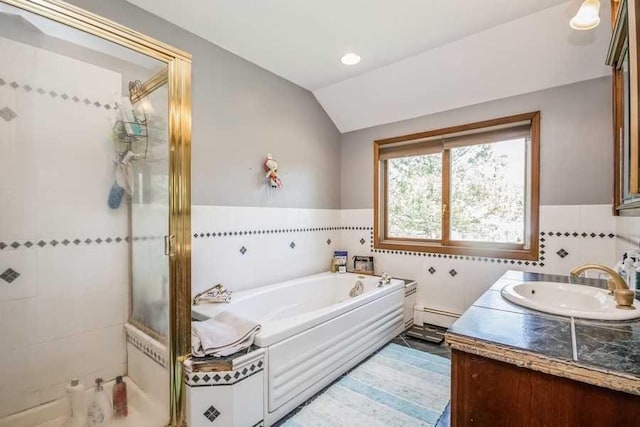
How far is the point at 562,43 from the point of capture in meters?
2.12

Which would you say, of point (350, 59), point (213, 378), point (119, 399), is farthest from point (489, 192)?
point (119, 399)

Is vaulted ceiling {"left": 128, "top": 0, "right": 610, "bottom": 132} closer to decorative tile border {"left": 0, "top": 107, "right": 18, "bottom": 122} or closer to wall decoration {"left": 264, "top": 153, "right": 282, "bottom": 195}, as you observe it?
wall decoration {"left": 264, "top": 153, "right": 282, "bottom": 195}

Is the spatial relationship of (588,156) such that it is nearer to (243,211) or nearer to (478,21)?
(478,21)

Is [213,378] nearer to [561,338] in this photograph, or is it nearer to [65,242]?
[65,242]

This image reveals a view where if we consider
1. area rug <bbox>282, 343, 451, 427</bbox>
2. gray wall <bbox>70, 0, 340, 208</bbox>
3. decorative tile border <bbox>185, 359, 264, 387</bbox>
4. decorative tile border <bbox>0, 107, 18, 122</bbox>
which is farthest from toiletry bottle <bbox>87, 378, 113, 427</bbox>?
decorative tile border <bbox>0, 107, 18, 122</bbox>

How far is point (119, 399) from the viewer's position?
64.7 inches

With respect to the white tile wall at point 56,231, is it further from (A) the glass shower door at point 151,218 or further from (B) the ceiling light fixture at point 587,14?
(B) the ceiling light fixture at point 587,14

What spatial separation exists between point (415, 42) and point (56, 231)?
270 cm

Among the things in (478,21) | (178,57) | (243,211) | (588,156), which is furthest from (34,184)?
(588,156)

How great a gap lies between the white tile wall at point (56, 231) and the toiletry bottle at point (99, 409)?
0.10 m

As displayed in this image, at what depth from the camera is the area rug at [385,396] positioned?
169 centimetres

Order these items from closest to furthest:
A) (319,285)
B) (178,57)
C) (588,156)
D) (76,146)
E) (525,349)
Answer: (525,349)
(178,57)
(76,146)
(588,156)
(319,285)

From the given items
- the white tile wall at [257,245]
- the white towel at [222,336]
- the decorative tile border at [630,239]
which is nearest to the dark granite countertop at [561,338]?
the decorative tile border at [630,239]

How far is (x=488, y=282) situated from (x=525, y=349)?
2.07m
